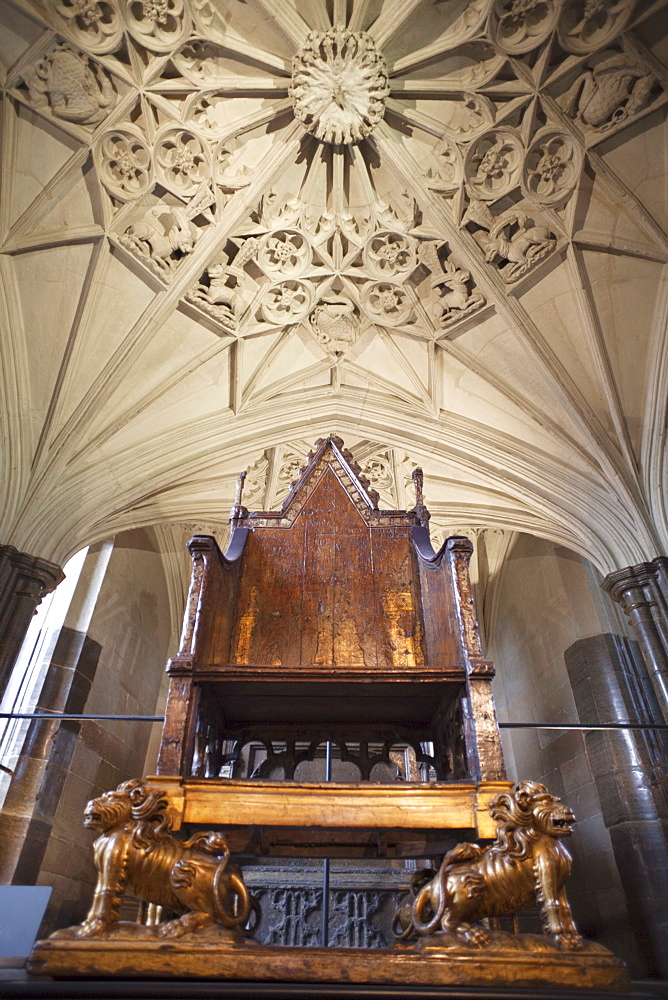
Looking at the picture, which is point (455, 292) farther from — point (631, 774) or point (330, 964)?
point (330, 964)

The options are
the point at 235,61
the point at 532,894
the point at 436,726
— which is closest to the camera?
the point at 532,894

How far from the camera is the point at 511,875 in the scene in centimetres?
188

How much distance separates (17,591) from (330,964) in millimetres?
5726

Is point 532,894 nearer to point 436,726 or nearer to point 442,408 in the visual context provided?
point 436,726

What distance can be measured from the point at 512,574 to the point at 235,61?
8933mm

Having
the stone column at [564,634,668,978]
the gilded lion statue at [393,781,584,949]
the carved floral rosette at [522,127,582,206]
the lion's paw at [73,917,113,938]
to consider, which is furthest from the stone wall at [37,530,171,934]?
the carved floral rosette at [522,127,582,206]

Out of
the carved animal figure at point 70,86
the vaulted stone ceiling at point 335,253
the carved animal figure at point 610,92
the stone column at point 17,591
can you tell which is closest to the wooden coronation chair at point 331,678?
the stone column at point 17,591

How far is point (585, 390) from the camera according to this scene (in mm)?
7664

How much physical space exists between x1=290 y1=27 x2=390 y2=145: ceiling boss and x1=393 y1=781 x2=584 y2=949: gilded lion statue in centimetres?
727

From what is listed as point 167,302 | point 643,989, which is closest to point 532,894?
point 643,989

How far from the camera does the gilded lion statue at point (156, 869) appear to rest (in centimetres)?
176

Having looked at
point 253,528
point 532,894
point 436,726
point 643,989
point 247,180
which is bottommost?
point 643,989

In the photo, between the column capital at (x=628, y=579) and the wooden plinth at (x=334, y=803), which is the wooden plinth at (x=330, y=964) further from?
the column capital at (x=628, y=579)

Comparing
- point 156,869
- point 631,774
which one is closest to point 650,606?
point 631,774
